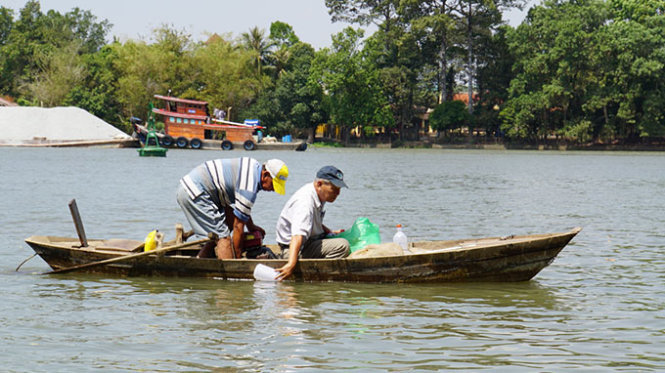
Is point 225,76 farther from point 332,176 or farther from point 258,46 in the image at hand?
point 332,176

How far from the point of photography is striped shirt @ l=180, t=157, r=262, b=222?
9.44 metres

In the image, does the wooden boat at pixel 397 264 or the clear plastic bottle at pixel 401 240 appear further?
the clear plastic bottle at pixel 401 240

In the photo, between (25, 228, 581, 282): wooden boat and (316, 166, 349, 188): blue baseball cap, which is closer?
(316, 166, 349, 188): blue baseball cap

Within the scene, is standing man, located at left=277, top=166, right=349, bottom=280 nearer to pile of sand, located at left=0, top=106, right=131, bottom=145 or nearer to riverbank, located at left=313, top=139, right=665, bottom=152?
pile of sand, located at left=0, top=106, right=131, bottom=145

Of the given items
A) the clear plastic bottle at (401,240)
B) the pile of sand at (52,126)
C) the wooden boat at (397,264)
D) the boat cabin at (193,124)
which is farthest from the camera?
the pile of sand at (52,126)

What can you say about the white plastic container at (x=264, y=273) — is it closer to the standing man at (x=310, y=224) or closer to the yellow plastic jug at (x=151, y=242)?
the standing man at (x=310, y=224)

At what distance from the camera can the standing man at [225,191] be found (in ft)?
30.9

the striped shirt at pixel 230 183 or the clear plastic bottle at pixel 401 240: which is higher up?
the striped shirt at pixel 230 183

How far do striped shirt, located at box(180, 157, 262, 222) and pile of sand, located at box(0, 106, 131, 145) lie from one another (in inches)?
2470

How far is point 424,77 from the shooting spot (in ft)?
263

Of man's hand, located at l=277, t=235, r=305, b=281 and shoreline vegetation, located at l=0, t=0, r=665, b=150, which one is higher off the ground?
shoreline vegetation, located at l=0, t=0, r=665, b=150

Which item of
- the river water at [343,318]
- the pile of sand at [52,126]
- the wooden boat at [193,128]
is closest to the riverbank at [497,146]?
the wooden boat at [193,128]

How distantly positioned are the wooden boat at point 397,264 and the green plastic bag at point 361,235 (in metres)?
A: 0.50

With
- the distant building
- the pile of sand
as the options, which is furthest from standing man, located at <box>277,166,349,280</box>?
the distant building
